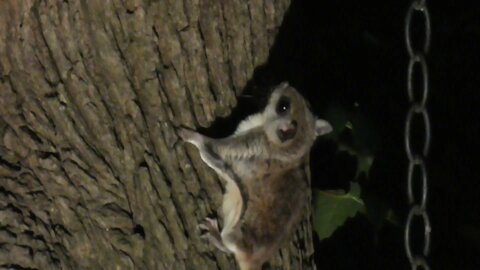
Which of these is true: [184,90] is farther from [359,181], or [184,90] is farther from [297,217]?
[359,181]

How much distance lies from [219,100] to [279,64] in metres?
0.31

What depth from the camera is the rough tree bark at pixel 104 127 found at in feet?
10.2

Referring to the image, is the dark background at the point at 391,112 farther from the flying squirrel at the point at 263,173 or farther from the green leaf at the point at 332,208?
the flying squirrel at the point at 263,173

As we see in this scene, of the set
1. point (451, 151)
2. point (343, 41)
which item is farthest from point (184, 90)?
point (451, 151)

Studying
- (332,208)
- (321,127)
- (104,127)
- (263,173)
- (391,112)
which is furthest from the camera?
(391,112)

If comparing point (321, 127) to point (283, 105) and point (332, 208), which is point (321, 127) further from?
point (332, 208)

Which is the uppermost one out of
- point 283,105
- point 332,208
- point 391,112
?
point 283,105

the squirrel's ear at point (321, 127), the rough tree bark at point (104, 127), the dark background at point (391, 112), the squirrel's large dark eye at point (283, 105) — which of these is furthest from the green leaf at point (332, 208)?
the rough tree bark at point (104, 127)

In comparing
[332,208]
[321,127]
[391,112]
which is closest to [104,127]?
[321,127]

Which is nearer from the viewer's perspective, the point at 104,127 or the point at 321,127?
the point at 104,127

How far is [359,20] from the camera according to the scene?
14.8 feet

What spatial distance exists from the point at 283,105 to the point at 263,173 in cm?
23

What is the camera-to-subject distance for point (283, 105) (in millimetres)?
3734

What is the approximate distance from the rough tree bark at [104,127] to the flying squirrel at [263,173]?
9 centimetres
